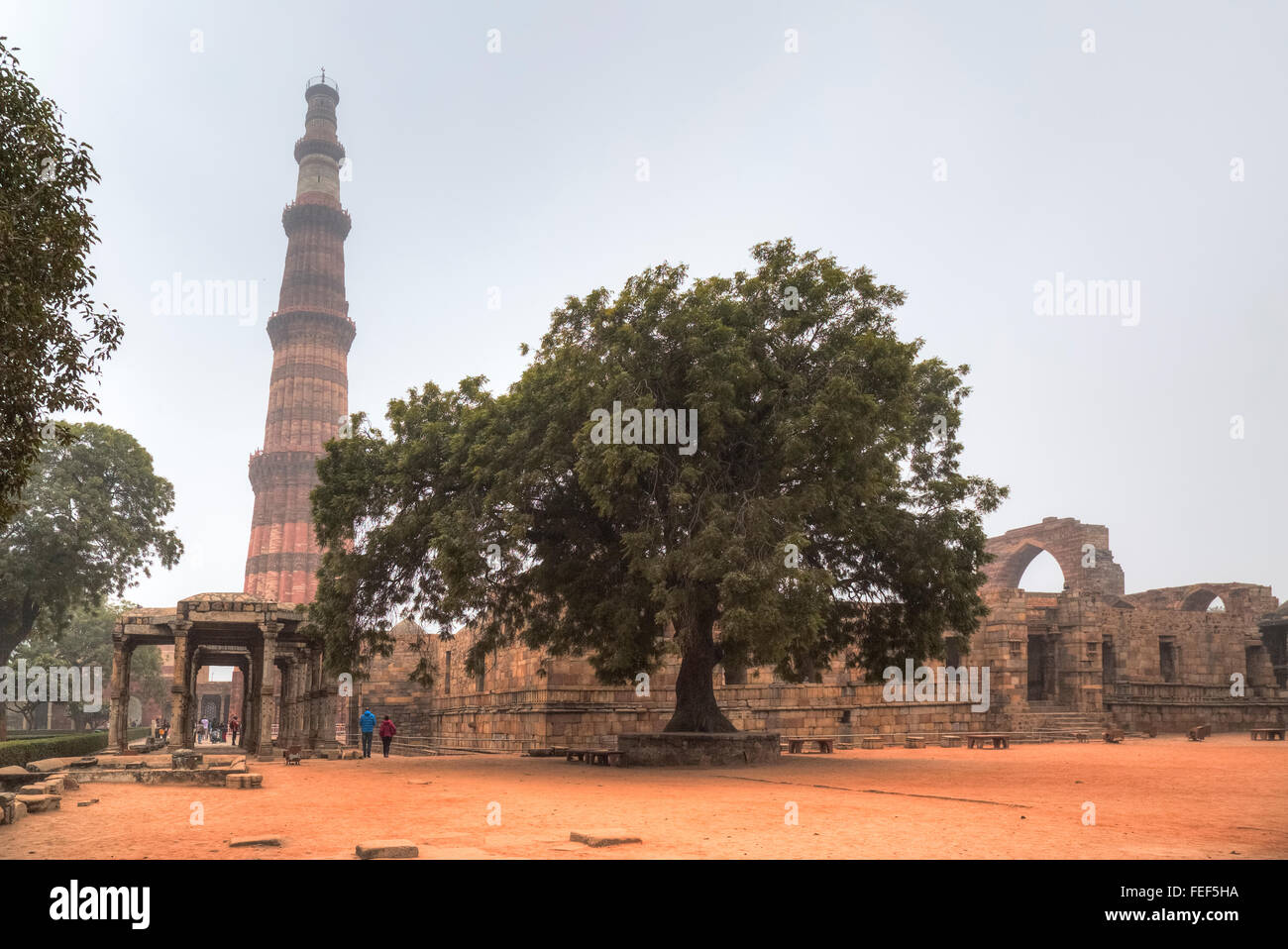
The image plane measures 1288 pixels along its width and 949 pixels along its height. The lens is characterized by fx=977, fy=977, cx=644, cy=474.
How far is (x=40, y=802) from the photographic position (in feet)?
35.6

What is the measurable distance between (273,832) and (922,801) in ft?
25.3

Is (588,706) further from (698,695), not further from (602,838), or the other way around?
(602,838)

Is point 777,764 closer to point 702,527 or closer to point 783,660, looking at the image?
point 783,660

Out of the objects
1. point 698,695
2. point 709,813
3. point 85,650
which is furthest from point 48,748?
point 85,650

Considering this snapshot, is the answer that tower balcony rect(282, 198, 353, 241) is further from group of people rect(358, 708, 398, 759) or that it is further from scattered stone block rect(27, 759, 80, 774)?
scattered stone block rect(27, 759, 80, 774)

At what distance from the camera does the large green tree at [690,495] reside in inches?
633

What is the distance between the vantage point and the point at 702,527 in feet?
53.5

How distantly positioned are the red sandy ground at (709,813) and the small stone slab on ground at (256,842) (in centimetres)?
16

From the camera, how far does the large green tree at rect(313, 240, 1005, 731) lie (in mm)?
16078

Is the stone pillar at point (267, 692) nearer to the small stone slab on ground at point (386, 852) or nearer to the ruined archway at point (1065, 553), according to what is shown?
the small stone slab on ground at point (386, 852)

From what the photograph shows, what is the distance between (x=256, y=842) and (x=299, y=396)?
202ft

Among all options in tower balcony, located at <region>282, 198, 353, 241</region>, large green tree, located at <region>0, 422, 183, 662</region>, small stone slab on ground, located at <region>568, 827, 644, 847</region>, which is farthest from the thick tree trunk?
tower balcony, located at <region>282, 198, 353, 241</region>

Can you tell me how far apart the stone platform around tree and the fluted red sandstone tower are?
1933 inches

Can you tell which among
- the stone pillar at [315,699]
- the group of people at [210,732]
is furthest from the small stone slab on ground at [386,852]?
the group of people at [210,732]
